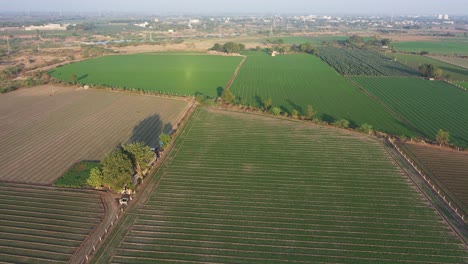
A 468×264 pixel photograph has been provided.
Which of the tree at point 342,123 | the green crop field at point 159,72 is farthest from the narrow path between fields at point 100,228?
the green crop field at point 159,72

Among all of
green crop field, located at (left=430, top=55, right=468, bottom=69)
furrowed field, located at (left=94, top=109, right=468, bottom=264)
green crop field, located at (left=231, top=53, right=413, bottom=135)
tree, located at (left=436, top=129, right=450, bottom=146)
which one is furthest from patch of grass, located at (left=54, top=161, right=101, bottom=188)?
green crop field, located at (left=430, top=55, right=468, bottom=69)

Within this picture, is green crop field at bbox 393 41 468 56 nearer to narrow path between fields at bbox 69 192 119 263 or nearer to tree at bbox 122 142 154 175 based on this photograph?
tree at bbox 122 142 154 175

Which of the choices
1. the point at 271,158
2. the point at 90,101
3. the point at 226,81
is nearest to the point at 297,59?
the point at 226,81

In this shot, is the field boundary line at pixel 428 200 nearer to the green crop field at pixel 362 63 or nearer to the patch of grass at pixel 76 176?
the patch of grass at pixel 76 176

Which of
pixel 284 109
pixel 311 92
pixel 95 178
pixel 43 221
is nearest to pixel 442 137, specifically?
pixel 284 109

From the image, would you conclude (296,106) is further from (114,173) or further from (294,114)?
(114,173)

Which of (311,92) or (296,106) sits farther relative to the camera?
(311,92)
